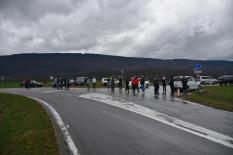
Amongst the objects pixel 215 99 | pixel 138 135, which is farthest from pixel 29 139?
pixel 215 99

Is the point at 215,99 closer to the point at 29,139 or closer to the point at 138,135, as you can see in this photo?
the point at 138,135

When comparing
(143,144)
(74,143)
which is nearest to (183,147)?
(143,144)

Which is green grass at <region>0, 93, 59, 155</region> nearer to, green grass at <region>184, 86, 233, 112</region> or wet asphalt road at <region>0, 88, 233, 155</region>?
wet asphalt road at <region>0, 88, 233, 155</region>

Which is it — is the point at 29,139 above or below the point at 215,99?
below

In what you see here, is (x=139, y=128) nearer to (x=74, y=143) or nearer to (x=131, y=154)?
(x=74, y=143)

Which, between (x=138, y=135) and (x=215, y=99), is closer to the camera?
(x=138, y=135)

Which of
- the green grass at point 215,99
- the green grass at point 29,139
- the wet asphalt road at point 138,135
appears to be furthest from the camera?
the green grass at point 215,99

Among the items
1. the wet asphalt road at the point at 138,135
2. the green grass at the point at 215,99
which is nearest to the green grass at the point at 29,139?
the wet asphalt road at the point at 138,135

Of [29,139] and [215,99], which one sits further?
[215,99]

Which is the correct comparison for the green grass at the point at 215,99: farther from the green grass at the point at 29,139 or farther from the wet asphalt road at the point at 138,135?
the green grass at the point at 29,139

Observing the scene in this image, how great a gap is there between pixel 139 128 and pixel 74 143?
10.0 feet

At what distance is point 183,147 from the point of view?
9.28m

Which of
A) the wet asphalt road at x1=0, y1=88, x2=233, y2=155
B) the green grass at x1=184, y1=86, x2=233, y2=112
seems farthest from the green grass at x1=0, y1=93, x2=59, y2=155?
the green grass at x1=184, y1=86, x2=233, y2=112

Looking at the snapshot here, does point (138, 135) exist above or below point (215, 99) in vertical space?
below
